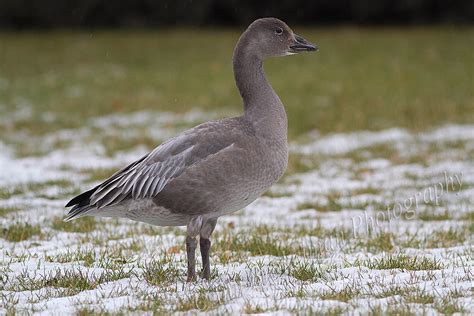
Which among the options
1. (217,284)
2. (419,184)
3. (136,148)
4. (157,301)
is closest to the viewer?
(157,301)

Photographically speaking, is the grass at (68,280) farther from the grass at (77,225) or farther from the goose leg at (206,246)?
the grass at (77,225)

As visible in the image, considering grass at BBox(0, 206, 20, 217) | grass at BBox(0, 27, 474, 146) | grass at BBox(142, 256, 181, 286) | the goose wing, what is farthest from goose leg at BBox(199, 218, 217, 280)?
grass at BBox(0, 27, 474, 146)

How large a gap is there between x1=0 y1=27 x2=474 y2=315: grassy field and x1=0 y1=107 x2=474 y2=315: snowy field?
0.08 ft

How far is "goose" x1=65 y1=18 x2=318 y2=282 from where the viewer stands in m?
5.09

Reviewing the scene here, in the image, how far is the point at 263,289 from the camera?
15.8ft

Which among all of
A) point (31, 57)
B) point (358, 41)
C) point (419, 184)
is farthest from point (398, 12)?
point (419, 184)

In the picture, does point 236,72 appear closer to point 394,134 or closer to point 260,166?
point 260,166

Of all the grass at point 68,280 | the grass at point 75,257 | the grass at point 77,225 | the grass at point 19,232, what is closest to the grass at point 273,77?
the grass at point 77,225

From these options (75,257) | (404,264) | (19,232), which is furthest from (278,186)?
(404,264)

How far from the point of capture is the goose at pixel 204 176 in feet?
16.7

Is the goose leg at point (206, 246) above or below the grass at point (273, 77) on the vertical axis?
below

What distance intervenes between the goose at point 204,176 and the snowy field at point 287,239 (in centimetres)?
42

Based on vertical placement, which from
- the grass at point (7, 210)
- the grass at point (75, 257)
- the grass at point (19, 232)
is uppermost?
the grass at point (7, 210)

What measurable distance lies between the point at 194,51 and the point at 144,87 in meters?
6.77
